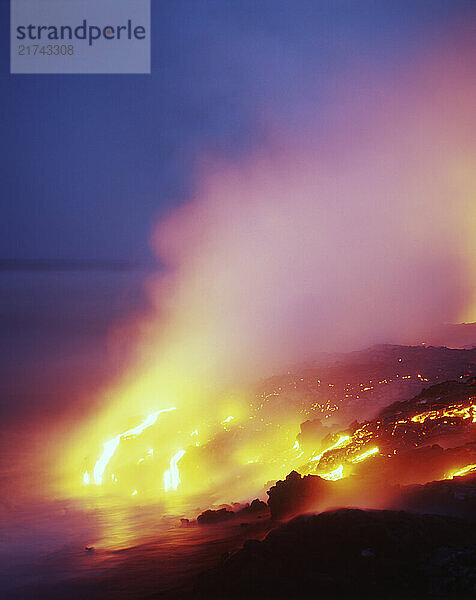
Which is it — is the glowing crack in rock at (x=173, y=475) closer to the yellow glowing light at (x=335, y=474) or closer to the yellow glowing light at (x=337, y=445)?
the yellow glowing light at (x=337, y=445)

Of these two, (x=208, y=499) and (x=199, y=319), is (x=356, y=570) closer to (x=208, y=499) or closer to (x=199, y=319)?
(x=208, y=499)

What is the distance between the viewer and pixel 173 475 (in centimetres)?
2269

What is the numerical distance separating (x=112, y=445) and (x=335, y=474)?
14.1 m

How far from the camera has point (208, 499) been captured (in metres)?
19.3

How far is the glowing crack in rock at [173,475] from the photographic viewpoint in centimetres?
2186

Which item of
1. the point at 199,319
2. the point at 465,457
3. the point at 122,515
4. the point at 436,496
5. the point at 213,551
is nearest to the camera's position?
the point at 436,496

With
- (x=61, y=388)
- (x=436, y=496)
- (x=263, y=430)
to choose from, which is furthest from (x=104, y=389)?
(x=436, y=496)

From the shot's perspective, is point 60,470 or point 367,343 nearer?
point 60,470

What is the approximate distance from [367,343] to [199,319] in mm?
22814

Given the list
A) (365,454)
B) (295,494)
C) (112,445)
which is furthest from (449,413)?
(112,445)

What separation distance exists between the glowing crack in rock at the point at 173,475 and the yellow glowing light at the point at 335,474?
8.57 m

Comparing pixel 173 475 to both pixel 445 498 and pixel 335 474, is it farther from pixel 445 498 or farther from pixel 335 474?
pixel 445 498

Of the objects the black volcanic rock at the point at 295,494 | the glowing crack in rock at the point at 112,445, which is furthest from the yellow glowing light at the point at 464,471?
the glowing crack in rock at the point at 112,445

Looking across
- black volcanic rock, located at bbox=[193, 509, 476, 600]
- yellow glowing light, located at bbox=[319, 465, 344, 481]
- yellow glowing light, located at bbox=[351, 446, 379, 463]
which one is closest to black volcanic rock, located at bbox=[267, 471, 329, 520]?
yellow glowing light, located at bbox=[319, 465, 344, 481]
